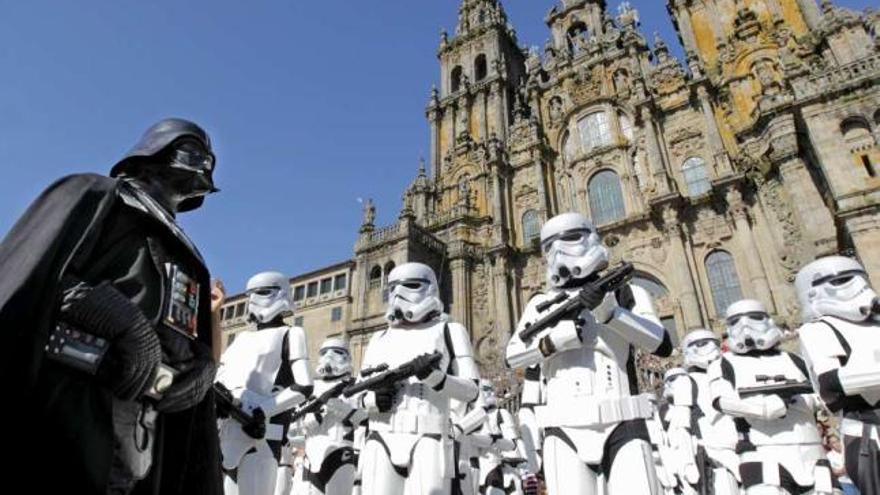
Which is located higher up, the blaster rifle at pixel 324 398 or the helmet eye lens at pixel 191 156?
the helmet eye lens at pixel 191 156

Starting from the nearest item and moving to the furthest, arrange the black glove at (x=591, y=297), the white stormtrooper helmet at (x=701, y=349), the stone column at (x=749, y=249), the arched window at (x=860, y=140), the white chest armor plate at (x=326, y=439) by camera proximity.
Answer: the black glove at (x=591, y=297)
the white chest armor plate at (x=326, y=439)
the white stormtrooper helmet at (x=701, y=349)
the arched window at (x=860, y=140)
the stone column at (x=749, y=249)

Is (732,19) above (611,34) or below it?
below

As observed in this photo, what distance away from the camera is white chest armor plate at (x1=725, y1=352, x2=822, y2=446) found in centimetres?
555

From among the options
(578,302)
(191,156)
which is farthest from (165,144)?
(578,302)

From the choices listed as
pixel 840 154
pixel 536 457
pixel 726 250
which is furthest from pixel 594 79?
pixel 536 457

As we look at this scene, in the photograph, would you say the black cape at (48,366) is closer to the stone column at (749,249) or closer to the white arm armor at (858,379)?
the white arm armor at (858,379)

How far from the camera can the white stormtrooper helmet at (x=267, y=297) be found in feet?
21.0

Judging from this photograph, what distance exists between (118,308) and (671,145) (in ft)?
87.4

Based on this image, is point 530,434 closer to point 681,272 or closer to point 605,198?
point 681,272

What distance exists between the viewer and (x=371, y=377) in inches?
212

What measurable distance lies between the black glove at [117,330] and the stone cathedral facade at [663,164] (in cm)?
1805

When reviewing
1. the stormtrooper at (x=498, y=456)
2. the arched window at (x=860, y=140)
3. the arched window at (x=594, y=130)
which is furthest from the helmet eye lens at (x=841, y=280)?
the arched window at (x=594, y=130)

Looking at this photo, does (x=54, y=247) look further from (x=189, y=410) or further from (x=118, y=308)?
(x=189, y=410)

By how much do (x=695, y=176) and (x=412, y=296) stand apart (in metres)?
22.1
